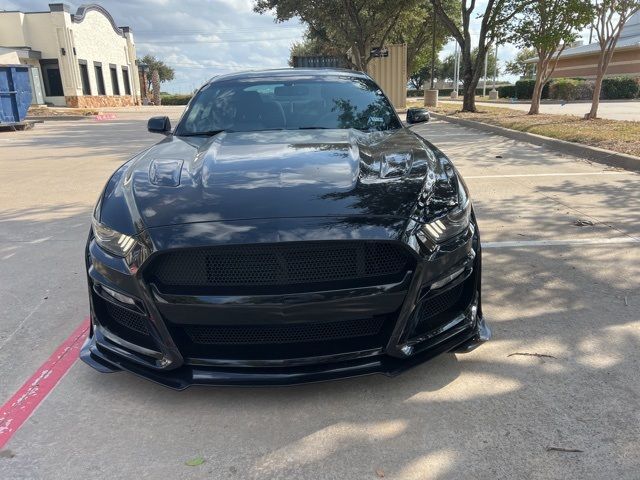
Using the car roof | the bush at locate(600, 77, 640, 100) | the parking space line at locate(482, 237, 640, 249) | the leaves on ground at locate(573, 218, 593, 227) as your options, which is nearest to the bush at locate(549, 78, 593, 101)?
the bush at locate(600, 77, 640, 100)

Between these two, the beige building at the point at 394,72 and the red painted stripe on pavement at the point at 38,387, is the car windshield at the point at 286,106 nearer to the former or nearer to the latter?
the red painted stripe on pavement at the point at 38,387

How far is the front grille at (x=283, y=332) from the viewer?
2277 millimetres

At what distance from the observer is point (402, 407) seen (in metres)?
2.39

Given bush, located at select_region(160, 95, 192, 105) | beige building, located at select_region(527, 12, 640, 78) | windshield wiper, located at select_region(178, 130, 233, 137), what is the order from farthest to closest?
bush, located at select_region(160, 95, 192, 105)
beige building, located at select_region(527, 12, 640, 78)
windshield wiper, located at select_region(178, 130, 233, 137)

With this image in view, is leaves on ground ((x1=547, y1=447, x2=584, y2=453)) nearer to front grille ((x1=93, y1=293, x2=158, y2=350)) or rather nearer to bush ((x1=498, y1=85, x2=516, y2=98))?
front grille ((x1=93, y1=293, x2=158, y2=350))

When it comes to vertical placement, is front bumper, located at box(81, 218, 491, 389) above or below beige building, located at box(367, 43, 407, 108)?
below

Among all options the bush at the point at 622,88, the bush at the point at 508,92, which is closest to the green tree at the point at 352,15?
the bush at the point at 508,92

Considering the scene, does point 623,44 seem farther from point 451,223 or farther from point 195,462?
point 195,462

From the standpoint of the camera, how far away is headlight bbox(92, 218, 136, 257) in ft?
7.47

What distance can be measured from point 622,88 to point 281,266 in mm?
37974

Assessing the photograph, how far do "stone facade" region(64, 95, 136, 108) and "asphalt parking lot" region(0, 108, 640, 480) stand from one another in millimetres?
32402

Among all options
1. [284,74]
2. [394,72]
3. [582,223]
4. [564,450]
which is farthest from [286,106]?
[394,72]

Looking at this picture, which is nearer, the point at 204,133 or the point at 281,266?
the point at 281,266

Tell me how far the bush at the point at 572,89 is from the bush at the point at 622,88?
1.16 m
